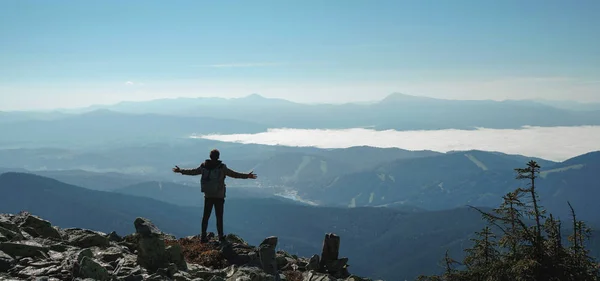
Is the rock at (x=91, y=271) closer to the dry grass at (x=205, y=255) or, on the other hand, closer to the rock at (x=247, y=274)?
the rock at (x=247, y=274)

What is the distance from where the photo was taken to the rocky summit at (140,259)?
12.2 m

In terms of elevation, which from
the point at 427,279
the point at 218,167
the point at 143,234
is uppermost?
the point at 218,167

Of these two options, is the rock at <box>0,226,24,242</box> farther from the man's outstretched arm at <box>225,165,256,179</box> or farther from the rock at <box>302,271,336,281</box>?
the rock at <box>302,271,336,281</box>

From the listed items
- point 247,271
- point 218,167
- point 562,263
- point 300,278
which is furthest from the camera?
point 218,167

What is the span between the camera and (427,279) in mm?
18391

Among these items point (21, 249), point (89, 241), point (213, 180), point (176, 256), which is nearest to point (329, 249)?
point (213, 180)

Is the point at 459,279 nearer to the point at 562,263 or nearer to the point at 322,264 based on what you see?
the point at 562,263

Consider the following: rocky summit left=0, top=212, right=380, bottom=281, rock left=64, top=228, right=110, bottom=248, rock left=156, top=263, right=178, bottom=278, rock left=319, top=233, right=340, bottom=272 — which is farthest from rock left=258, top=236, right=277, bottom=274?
rock left=64, top=228, right=110, bottom=248

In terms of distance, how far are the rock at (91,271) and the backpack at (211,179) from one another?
20.4 ft

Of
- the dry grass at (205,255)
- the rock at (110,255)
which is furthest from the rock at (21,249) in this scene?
the dry grass at (205,255)

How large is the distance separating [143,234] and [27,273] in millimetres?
3414

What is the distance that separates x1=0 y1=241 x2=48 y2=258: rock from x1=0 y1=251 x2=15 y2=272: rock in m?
0.63

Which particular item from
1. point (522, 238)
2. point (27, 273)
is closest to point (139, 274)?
point (27, 273)

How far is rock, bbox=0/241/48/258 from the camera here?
1312 centimetres
